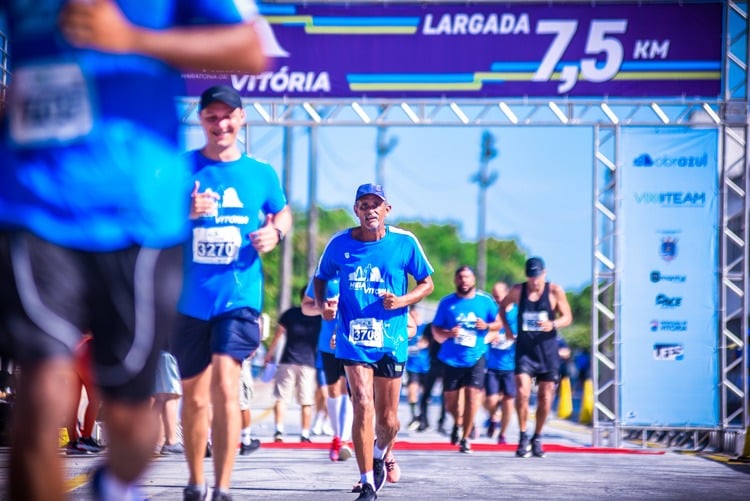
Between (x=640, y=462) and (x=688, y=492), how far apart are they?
11.0 feet

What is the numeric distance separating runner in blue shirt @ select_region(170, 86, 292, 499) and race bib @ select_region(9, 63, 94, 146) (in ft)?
9.21

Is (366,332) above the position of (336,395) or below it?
above

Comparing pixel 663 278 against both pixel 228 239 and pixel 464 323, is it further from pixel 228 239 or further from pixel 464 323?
pixel 228 239

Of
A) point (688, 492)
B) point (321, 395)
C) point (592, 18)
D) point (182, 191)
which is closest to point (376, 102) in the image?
point (592, 18)

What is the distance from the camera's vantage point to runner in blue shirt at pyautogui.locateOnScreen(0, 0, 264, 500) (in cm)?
296

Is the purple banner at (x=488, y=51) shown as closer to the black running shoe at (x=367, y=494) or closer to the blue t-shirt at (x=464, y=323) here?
the blue t-shirt at (x=464, y=323)

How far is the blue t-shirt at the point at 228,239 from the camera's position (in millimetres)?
6363

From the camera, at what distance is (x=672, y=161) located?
15.3 meters

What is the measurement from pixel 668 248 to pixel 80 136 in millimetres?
13060

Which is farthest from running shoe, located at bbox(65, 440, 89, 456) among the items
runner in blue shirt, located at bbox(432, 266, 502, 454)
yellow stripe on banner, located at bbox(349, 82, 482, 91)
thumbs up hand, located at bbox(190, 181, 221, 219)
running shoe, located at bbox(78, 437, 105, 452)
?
thumbs up hand, located at bbox(190, 181, 221, 219)

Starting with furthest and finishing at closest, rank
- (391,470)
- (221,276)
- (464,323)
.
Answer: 1. (464,323)
2. (391,470)
3. (221,276)

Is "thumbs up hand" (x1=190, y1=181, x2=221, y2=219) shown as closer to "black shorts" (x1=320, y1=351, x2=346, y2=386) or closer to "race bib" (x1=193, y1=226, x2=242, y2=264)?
"race bib" (x1=193, y1=226, x2=242, y2=264)

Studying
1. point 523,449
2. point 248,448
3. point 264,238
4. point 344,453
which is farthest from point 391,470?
point 523,449

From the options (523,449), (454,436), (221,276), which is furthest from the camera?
(454,436)
